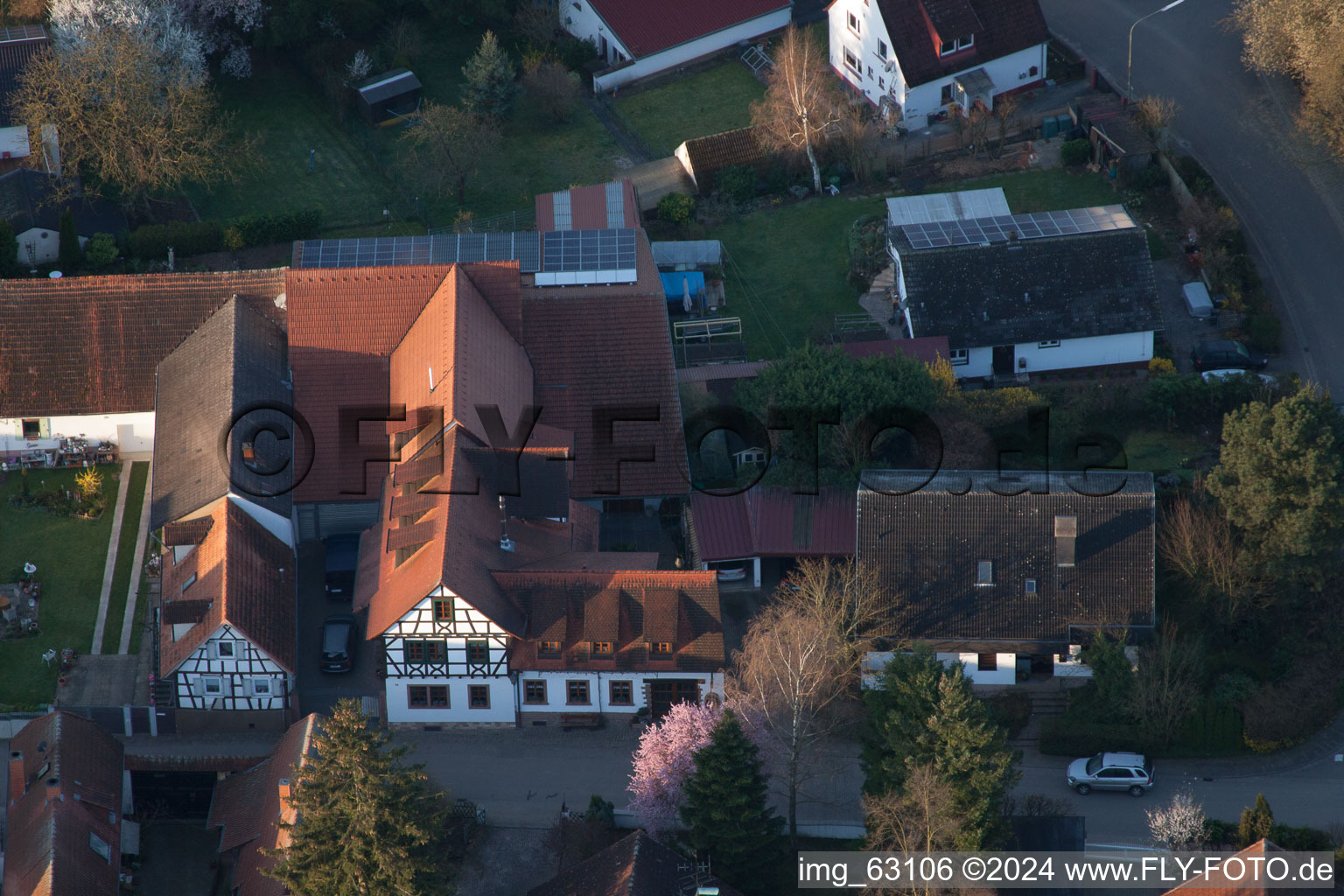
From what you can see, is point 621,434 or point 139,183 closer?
point 621,434

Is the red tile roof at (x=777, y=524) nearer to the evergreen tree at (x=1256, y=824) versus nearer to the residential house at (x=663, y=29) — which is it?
the evergreen tree at (x=1256, y=824)

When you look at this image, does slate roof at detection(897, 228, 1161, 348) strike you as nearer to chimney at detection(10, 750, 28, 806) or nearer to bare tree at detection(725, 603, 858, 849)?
bare tree at detection(725, 603, 858, 849)

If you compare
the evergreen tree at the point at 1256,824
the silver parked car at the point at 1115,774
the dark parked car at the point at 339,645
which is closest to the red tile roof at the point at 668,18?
the dark parked car at the point at 339,645

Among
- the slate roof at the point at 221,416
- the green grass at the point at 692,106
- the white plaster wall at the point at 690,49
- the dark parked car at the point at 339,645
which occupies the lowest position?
the dark parked car at the point at 339,645

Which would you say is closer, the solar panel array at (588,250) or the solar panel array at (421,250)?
the solar panel array at (588,250)

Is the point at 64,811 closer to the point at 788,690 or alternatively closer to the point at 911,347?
the point at 788,690

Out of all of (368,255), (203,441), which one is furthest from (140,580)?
(368,255)

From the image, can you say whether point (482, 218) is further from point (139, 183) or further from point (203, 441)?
point (203, 441)
